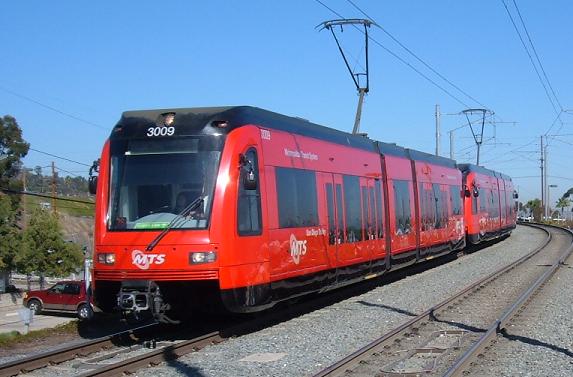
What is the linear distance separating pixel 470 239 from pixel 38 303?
18.1 meters

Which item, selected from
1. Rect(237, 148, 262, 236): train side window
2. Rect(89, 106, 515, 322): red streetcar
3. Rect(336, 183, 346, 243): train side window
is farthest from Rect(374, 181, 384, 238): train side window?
Rect(237, 148, 262, 236): train side window

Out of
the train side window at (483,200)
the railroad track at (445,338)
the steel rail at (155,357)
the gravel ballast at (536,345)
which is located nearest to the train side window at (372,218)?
the railroad track at (445,338)

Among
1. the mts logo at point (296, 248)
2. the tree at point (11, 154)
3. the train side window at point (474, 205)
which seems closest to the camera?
the mts logo at point (296, 248)

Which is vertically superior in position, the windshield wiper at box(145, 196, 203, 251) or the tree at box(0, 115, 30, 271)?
the tree at box(0, 115, 30, 271)

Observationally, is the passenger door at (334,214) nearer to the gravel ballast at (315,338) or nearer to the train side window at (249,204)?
the gravel ballast at (315,338)

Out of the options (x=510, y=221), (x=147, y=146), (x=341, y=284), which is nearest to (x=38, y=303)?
(x=341, y=284)

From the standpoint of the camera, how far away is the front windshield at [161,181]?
971 centimetres

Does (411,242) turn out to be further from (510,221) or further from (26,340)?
Answer: (510,221)

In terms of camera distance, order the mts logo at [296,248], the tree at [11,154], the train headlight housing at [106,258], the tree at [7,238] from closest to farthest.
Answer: the train headlight housing at [106,258] < the mts logo at [296,248] < the tree at [7,238] < the tree at [11,154]

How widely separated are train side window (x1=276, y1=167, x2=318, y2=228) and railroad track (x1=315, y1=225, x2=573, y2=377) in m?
2.38

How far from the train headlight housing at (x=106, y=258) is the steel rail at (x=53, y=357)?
1083 millimetres

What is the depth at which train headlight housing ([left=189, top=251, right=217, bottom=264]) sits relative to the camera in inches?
370

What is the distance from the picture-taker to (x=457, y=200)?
2575cm

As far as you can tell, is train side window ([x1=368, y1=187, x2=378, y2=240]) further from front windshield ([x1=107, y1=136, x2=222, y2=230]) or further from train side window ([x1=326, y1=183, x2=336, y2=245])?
front windshield ([x1=107, y1=136, x2=222, y2=230])
